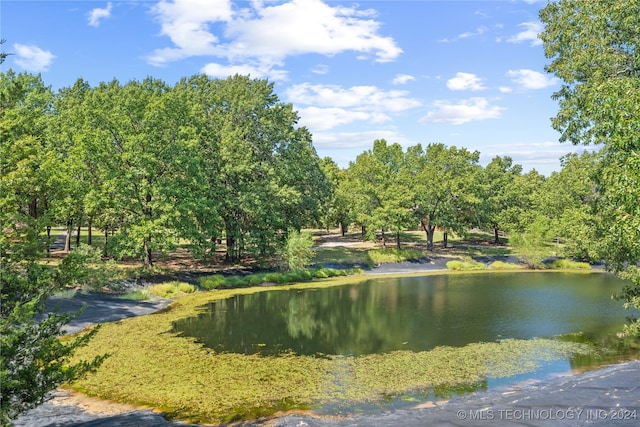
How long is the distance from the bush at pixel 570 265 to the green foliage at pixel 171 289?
1949 inches

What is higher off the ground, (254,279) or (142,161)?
(142,161)

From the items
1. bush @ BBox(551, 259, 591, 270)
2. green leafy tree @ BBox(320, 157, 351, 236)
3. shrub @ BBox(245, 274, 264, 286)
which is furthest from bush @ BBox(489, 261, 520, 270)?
shrub @ BBox(245, 274, 264, 286)

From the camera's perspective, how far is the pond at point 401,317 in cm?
2616

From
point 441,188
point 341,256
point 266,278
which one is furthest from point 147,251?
point 441,188

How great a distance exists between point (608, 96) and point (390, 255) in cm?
4886

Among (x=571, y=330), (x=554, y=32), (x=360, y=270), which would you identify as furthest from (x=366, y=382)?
(x=360, y=270)

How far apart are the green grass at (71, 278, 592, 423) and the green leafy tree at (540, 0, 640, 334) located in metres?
6.85

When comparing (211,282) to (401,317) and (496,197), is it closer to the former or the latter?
(401,317)

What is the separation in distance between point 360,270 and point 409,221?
15.6 metres

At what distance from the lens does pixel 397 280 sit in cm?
5334

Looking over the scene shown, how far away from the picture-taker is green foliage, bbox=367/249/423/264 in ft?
207

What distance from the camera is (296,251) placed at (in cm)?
5094

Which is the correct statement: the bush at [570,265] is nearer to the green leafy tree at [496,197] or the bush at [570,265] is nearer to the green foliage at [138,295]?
the green leafy tree at [496,197]

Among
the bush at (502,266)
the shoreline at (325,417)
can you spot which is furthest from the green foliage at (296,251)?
the shoreline at (325,417)
